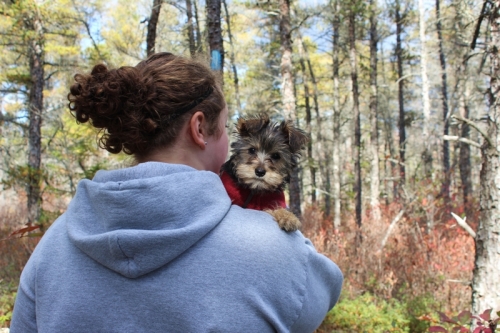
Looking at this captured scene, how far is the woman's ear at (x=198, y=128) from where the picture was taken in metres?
1.68

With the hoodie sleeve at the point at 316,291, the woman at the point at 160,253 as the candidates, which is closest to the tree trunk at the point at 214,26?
the woman at the point at 160,253

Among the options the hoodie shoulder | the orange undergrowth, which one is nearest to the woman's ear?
the hoodie shoulder

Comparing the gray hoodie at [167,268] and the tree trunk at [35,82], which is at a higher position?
the tree trunk at [35,82]

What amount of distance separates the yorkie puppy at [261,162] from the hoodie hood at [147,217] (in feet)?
3.93

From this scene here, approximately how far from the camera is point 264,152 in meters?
2.92

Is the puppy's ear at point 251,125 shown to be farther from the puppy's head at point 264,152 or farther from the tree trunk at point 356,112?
the tree trunk at point 356,112

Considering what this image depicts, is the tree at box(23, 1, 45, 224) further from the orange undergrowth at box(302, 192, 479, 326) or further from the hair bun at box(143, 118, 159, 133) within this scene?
the hair bun at box(143, 118, 159, 133)

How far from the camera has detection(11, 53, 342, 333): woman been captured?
139 centimetres

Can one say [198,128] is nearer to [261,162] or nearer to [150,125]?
[150,125]

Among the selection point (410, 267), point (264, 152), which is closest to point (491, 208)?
point (264, 152)

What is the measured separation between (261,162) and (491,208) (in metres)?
2.67

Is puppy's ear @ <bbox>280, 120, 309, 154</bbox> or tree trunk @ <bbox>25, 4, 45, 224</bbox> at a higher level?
tree trunk @ <bbox>25, 4, 45, 224</bbox>

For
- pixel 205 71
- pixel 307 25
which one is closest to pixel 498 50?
pixel 205 71

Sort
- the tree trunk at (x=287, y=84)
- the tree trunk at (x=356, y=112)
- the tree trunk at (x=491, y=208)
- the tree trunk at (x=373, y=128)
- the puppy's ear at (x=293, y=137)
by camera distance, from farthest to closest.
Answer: the tree trunk at (x=373, y=128) < the tree trunk at (x=356, y=112) < the tree trunk at (x=287, y=84) < the tree trunk at (x=491, y=208) < the puppy's ear at (x=293, y=137)
